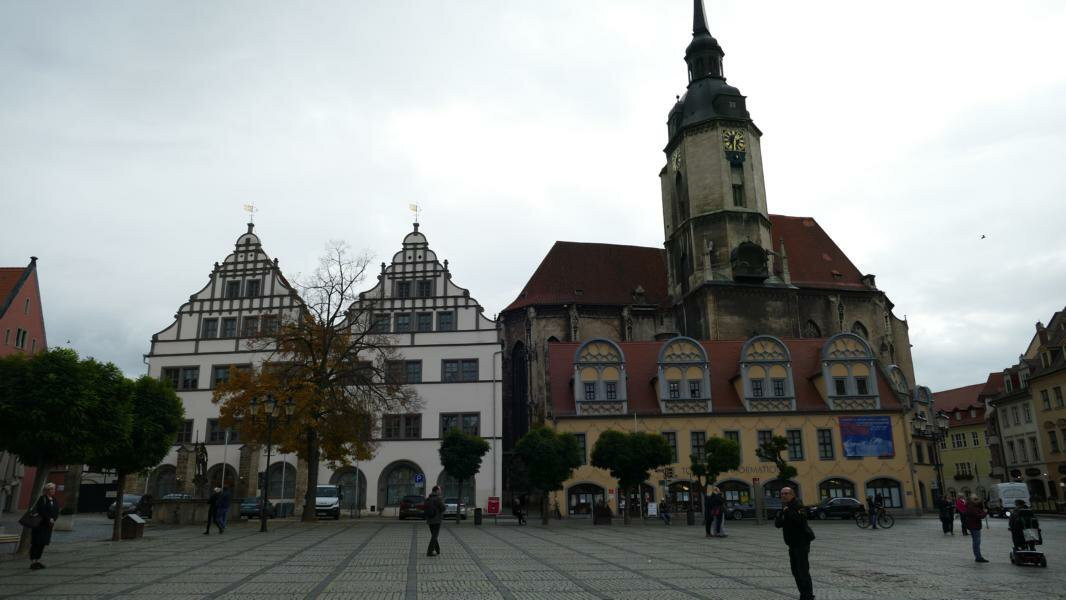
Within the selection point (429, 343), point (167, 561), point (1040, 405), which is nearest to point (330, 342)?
point (429, 343)

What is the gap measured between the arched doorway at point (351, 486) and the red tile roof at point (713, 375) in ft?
41.7

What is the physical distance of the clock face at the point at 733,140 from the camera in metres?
60.6

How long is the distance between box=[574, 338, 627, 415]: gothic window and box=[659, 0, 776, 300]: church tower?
14.0 m

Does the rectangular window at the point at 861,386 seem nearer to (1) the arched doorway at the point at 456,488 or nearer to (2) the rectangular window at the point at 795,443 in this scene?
(2) the rectangular window at the point at 795,443

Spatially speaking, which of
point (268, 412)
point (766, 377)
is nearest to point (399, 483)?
point (268, 412)

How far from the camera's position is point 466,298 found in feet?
161

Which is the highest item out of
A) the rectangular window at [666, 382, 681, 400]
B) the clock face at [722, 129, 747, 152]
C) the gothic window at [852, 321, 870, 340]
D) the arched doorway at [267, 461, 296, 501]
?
the clock face at [722, 129, 747, 152]

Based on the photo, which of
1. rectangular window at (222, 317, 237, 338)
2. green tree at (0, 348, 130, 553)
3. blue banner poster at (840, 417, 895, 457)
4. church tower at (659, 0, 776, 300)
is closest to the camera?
green tree at (0, 348, 130, 553)

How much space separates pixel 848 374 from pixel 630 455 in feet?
63.1

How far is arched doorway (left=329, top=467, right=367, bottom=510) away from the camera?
45.5 meters

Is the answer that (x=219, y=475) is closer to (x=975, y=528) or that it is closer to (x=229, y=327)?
(x=229, y=327)

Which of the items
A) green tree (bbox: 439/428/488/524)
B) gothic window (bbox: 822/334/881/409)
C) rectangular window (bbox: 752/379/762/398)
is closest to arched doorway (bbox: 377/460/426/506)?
green tree (bbox: 439/428/488/524)

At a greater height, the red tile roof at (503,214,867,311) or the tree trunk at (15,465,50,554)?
the red tile roof at (503,214,867,311)

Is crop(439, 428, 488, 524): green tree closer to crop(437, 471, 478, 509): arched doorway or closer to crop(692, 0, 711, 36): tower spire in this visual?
crop(437, 471, 478, 509): arched doorway
